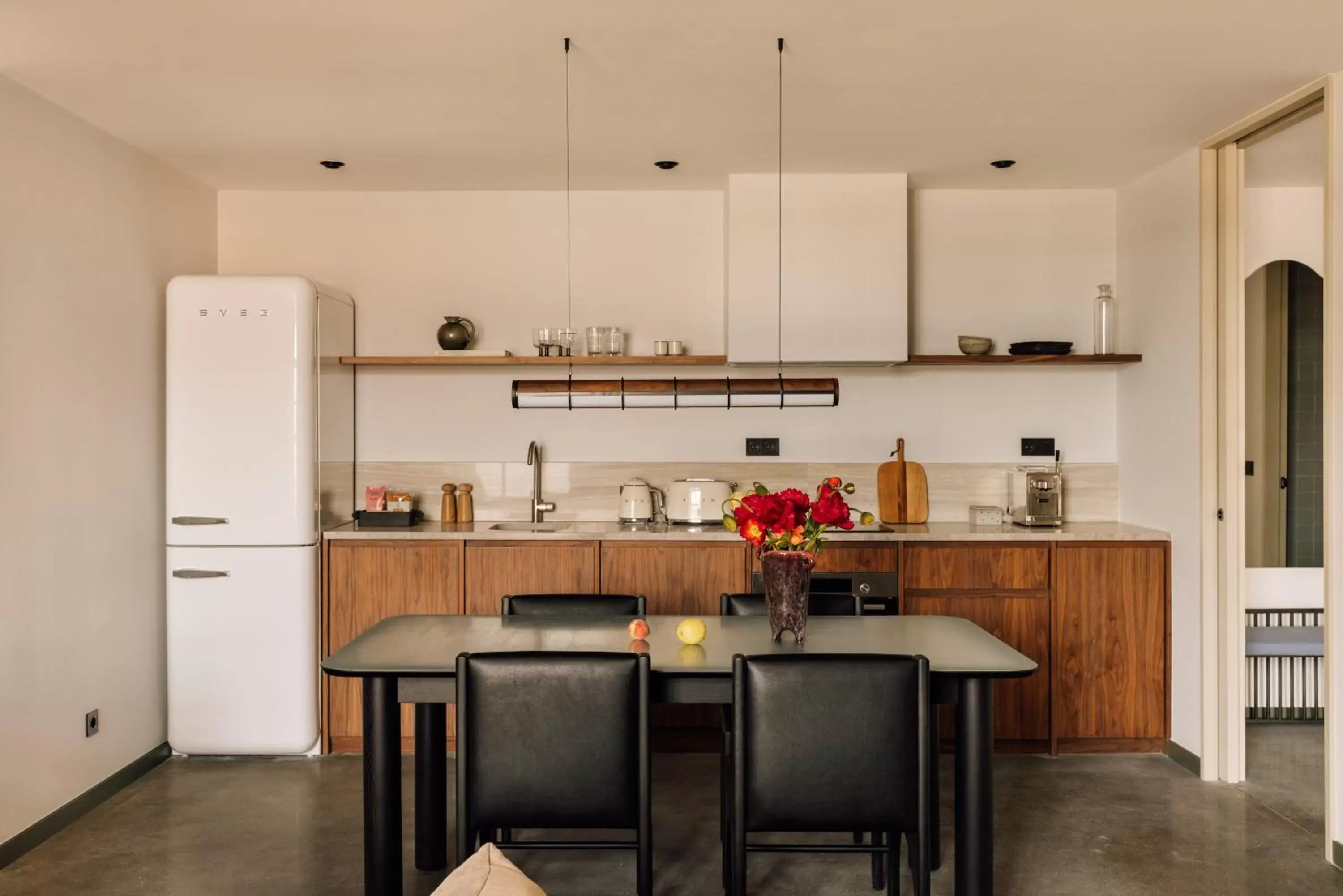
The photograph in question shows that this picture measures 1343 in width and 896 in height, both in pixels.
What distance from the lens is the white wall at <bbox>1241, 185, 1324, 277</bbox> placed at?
180 inches

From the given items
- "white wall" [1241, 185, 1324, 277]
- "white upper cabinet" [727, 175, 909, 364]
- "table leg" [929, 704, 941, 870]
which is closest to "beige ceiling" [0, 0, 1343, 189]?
"white upper cabinet" [727, 175, 909, 364]

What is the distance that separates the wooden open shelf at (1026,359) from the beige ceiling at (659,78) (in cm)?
82

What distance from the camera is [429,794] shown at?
318 centimetres

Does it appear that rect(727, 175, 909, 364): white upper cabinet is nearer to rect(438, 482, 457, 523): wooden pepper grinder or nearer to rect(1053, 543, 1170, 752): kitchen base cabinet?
rect(1053, 543, 1170, 752): kitchen base cabinet

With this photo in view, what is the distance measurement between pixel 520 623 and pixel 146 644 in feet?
6.36

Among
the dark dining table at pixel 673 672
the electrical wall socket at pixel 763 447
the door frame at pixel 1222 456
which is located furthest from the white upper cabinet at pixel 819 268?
the dark dining table at pixel 673 672

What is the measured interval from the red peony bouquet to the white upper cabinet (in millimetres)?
1799

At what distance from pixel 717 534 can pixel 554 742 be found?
6.58ft

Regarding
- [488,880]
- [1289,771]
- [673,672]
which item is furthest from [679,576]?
[488,880]

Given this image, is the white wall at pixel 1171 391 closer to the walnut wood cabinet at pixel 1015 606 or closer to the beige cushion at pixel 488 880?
the walnut wood cabinet at pixel 1015 606

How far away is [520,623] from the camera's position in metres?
3.08

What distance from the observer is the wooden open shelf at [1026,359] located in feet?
14.8

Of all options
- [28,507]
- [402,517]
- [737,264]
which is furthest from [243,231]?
[737,264]

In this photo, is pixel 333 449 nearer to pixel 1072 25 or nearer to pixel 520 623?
pixel 520 623
